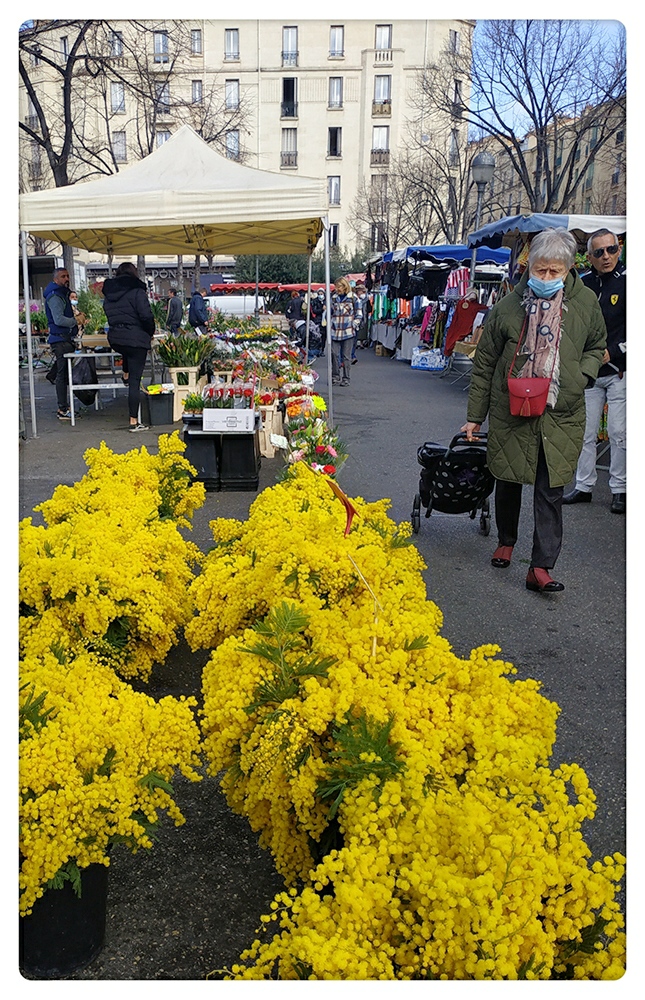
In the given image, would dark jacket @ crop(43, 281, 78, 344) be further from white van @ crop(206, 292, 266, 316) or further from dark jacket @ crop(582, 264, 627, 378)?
white van @ crop(206, 292, 266, 316)

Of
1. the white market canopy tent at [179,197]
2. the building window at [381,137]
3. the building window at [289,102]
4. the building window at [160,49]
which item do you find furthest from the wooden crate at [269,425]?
the building window at [381,137]

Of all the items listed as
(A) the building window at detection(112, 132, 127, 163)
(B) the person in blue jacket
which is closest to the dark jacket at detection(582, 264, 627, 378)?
(B) the person in blue jacket

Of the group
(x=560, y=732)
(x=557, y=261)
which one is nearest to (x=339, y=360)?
(x=557, y=261)

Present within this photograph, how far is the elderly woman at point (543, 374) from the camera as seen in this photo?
13.6 ft

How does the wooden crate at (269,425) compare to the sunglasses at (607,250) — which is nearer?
the sunglasses at (607,250)

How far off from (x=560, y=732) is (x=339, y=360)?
12662 millimetres

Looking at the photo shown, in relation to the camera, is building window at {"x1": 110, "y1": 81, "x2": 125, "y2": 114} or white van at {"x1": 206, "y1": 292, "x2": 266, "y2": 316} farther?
white van at {"x1": 206, "y1": 292, "x2": 266, "y2": 316}

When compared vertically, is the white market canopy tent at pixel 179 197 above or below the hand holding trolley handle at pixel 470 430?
Result: above

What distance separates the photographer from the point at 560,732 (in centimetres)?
318

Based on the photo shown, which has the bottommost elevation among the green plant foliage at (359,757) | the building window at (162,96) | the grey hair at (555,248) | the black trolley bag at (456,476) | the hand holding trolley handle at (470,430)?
the green plant foliage at (359,757)

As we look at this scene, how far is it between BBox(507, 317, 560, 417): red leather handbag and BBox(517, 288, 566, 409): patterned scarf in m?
0.04

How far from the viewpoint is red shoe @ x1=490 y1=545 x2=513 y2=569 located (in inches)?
200

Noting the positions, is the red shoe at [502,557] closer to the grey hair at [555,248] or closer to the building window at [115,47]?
the grey hair at [555,248]

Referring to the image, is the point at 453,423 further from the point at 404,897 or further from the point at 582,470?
the point at 404,897
